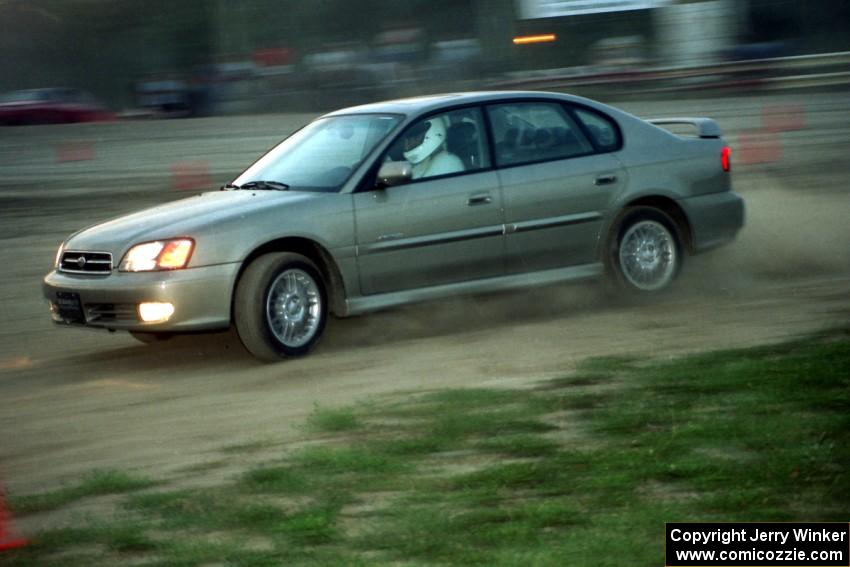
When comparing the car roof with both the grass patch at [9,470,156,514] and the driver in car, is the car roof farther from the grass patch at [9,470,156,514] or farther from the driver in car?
the grass patch at [9,470,156,514]

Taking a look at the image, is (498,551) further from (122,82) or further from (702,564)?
(122,82)

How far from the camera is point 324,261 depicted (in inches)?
338

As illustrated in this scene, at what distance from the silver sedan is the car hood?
2 cm

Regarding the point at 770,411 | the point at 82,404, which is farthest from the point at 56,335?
the point at 770,411

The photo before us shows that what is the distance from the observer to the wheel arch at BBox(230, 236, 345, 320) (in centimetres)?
845

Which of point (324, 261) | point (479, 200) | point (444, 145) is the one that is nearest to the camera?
point (324, 261)

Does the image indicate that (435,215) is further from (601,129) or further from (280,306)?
(601,129)

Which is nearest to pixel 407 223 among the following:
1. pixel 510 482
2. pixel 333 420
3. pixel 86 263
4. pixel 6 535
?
pixel 86 263

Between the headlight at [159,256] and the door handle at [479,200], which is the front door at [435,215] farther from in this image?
the headlight at [159,256]

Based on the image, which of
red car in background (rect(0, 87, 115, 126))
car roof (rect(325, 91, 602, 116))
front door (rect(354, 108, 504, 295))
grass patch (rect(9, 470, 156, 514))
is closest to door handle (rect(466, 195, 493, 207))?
front door (rect(354, 108, 504, 295))

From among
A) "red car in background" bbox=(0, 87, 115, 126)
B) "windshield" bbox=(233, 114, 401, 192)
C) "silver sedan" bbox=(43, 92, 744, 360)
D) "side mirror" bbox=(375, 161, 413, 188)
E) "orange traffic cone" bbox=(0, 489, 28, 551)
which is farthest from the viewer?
"red car in background" bbox=(0, 87, 115, 126)

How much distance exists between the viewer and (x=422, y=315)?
31.8ft

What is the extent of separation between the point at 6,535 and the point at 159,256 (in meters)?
3.13

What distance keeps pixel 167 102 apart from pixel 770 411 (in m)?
32.0
